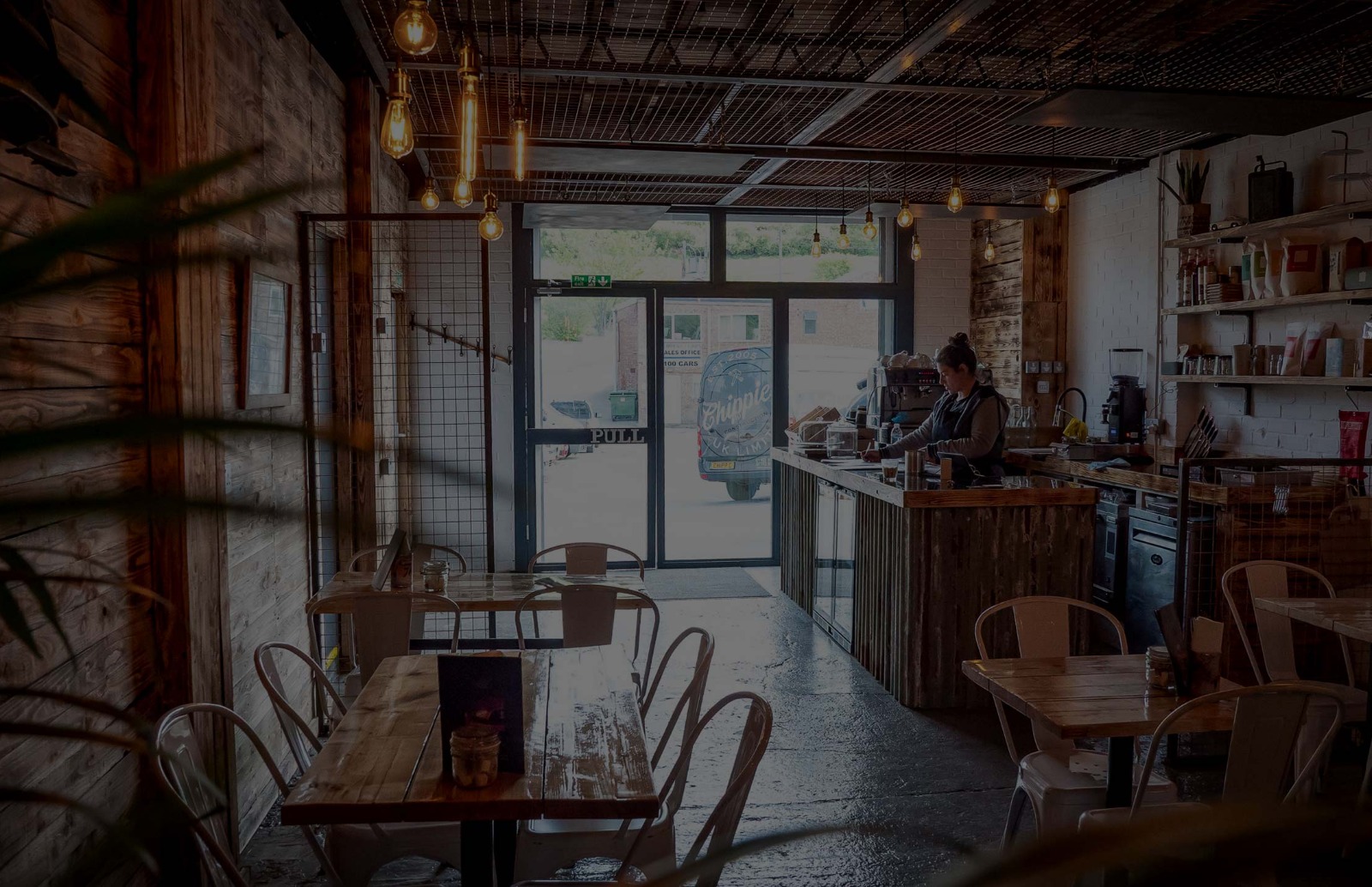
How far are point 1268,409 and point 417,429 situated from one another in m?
5.76

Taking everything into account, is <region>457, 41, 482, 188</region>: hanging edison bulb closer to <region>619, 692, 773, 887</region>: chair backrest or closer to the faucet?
<region>619, 692, 773, 887</region>: chair backrest

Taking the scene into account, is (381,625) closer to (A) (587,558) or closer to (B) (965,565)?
(A) (587,558)

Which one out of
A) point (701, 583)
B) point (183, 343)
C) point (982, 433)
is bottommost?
point (701, 583)

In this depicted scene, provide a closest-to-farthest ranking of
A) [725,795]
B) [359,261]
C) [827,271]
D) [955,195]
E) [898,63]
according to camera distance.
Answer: [725,795], [898,63], [359,261], [955,195], [827,271]

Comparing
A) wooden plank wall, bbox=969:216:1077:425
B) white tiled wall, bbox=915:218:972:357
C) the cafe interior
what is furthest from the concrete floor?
white tiled wall, bbox=915:218:972:357

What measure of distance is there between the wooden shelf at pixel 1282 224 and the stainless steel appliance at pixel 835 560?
2753 millimetres

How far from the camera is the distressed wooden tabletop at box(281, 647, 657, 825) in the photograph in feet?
7.13

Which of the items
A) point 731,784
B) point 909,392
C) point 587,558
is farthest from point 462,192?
point 909,392

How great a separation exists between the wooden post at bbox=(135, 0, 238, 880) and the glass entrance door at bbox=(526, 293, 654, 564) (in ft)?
17.7

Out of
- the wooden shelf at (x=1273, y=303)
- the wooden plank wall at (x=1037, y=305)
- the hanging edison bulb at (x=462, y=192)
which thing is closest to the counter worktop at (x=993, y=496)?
the wooden shelf at (x=1273, y=303)

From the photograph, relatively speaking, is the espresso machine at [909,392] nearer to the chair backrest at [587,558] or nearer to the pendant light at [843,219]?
the pendant light at [843,219]

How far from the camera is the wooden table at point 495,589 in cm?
430

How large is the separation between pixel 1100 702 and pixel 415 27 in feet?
8.38

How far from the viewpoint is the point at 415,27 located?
2740mm
